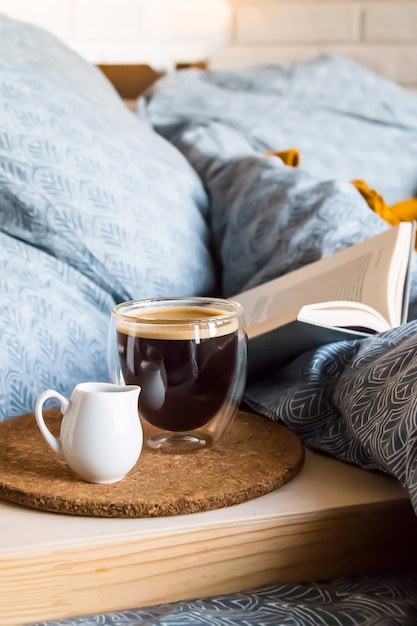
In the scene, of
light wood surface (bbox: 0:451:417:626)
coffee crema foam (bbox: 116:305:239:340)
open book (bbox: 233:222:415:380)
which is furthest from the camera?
open book (bbox: 233:222:415:380)

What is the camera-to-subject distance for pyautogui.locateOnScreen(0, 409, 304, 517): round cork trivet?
681 millimetres

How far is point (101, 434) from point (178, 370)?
100 millimetres

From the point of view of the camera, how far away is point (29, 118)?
102cm

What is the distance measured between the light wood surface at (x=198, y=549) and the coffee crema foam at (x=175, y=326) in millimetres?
154

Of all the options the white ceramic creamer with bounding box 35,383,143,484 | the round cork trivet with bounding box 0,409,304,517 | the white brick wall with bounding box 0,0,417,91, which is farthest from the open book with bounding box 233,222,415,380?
the white brick wall with bounding box 0,0,417,91

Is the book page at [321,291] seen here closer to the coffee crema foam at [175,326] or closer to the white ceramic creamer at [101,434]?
the coffee crema foam at [175,326]

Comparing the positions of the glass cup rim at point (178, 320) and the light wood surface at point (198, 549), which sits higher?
the glass cup rim at point (178, 320)

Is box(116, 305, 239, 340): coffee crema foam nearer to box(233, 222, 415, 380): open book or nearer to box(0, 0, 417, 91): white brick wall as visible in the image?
box(233, 222, 415, 380): open book

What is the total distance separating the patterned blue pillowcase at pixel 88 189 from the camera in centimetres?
99

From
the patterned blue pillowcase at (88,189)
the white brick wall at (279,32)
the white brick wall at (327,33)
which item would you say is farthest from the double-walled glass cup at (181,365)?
the white brick wall at (327,33)

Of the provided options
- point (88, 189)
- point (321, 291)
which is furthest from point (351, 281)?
point (88, 189)

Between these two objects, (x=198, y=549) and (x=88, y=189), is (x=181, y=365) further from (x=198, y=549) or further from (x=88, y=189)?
(x=88, y=189)

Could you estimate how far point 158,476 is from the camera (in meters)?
0.73

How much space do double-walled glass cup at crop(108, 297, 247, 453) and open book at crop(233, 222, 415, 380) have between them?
0.08 metres
